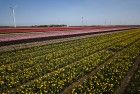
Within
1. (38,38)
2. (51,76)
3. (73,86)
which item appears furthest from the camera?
(38,38)

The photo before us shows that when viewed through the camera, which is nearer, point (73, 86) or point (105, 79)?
point (73, 86)

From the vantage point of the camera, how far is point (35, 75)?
1506cm

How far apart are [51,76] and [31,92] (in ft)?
10.9

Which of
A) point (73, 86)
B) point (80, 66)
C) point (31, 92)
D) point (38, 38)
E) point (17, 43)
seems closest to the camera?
point (31, 92)

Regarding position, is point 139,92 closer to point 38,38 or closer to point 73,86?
point 73,86

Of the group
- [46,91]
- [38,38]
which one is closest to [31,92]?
[46,91]

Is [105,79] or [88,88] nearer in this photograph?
[88,88]

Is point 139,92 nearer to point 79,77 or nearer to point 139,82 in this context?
point 139,82

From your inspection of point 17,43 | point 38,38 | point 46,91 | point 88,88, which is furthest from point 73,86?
point 38,38

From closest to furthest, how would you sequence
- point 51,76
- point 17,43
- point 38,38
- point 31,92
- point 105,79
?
point 31,92
point 105,79
point 51,76
point 17,43
point 38,38

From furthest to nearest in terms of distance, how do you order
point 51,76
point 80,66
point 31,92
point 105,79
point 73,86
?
point 80,66
point 51,76
point 105,79
point 73,86
point 31,92

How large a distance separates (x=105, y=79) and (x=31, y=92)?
4.69 meters

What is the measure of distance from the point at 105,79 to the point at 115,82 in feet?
2.29

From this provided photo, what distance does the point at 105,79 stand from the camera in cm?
1355
